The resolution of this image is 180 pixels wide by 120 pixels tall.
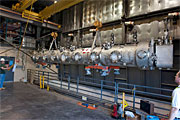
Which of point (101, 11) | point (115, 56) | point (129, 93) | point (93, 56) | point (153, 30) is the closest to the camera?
point (115, 56)

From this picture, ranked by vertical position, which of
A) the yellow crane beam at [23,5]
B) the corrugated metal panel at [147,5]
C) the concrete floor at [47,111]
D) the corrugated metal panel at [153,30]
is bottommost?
the concrete floor at [47,111]

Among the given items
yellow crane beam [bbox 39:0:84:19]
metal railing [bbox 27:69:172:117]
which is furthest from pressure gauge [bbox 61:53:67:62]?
yellow crane beam [bbox 39:0:84:19]

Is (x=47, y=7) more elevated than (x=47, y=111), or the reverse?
(x=47, y=7)

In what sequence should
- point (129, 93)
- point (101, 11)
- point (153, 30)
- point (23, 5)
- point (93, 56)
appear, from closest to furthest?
1. point (93, 56)
2. point (153, 30)
3. point (23, 5)
4. point (129, 93)
5. point (101, 11)

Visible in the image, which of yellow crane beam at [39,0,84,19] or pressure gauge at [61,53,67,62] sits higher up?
yellow crane beam at [39,0,84,19]

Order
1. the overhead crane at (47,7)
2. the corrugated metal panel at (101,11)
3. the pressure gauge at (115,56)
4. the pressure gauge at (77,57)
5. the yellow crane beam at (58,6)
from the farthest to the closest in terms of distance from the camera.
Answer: the corrugated metal panel at (101,11) < the yellow crane beam at (58,6) < the overhead crane at (47,7) < the pressure gauge at (77,57) < the pressure gauge at (115,56)

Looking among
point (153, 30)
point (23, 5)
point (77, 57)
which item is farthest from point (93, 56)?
point (23, 5)

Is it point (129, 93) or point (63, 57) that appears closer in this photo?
point (63, 57)

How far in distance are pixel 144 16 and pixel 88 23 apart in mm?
3207

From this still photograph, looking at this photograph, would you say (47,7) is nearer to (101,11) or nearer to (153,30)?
(101,11)

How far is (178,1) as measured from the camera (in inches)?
163

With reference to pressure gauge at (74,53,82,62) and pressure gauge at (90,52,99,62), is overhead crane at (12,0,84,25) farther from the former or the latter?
pressure gauge at (90,52,99,62)

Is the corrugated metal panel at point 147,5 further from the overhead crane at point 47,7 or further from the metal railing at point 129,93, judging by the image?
the metal railing at point 129,93

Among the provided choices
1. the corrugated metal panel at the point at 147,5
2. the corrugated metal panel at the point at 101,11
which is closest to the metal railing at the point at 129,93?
the corrugated metal panel at the point at 147,5
